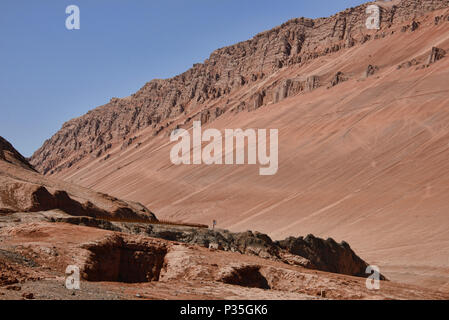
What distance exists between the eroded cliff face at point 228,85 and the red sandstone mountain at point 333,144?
387mm

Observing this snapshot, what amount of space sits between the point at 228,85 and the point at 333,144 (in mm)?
53702

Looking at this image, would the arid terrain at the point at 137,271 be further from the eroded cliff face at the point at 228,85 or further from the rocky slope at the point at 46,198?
the eroded cliff face at the point at 228,85

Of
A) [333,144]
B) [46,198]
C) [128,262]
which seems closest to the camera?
[128,262]

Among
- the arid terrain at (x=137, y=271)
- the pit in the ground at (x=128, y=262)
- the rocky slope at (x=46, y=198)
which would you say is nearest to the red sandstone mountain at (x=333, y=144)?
the arid terrain at (x=137, y=271)

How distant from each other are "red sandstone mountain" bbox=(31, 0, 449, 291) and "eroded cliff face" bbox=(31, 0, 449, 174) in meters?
0.39

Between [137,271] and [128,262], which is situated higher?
[128,262]

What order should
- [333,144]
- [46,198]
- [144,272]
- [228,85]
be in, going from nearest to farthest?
1. [144,272]
2. [46,198]
3. [333,144]
4. [228,85]

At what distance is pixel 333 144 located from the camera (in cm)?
5031

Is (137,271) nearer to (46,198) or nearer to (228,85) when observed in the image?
(46,198)

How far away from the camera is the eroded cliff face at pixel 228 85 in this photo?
7900cm

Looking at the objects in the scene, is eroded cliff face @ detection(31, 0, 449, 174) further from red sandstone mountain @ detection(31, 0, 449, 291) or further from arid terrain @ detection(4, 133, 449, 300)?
arid terrain @ detection(4, 133, 449, 300)

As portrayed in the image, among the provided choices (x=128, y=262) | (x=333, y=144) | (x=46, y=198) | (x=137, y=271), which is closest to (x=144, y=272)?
(x=137, y=271)
